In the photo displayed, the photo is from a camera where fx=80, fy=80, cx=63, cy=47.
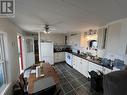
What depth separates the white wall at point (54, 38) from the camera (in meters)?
5.67

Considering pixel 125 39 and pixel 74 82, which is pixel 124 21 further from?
pixel 74 82

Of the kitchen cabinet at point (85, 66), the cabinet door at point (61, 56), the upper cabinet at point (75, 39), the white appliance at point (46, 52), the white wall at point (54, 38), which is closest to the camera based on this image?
the kitchen cabinet at point (85, 66)

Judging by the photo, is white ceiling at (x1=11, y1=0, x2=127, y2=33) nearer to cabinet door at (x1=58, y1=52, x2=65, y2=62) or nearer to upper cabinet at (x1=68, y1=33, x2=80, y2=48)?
upper cabinet at (x1=68, y1=33, x2=80, y2=48)

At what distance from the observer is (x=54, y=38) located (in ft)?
20.1

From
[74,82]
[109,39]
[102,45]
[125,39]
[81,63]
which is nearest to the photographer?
[125,39]

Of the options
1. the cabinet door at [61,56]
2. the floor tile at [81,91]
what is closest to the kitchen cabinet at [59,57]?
the cabinet door at [61,56]

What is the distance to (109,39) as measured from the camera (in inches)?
104

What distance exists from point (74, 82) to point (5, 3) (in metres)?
3.28

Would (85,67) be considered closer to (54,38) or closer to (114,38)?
(114,38)

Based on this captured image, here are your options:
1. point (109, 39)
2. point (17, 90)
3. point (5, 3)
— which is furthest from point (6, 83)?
point (109, 39)

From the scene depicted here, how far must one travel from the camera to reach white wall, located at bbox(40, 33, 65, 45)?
567cm

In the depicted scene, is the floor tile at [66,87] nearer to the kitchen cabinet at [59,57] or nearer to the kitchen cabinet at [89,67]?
the kitchen cabinet at [89,67]

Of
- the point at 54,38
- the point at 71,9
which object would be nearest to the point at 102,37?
the point at 71,9

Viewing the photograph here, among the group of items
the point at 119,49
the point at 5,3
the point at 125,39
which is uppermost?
the point at 5,3
